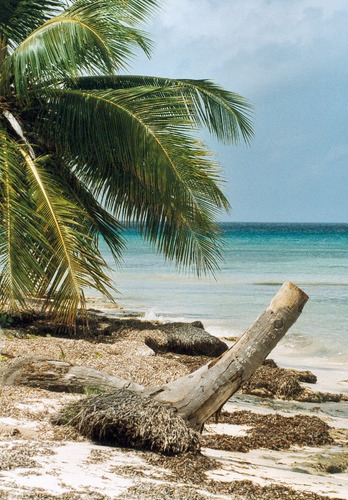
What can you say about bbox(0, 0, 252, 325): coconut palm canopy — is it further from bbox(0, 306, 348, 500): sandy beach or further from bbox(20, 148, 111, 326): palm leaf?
bbox(0, 306, 348, 500): sandy beach

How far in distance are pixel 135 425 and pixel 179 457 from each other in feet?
1.26

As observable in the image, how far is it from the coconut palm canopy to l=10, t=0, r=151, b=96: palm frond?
0.07 feet

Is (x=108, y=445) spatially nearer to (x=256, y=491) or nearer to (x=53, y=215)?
(x=256, y=491)

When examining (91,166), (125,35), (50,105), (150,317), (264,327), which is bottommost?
(150,317)

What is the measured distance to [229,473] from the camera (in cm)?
480

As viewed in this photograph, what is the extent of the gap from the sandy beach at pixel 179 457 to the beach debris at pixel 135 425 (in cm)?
8

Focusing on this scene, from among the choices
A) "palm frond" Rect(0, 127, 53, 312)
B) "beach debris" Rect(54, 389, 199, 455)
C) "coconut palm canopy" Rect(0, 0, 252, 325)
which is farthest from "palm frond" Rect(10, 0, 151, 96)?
Result: "beach debris" Rect(54, 389, 199, 455)

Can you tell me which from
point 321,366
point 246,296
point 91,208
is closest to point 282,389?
point 321,366

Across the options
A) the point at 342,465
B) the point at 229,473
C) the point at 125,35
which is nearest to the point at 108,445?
the point at 229,473

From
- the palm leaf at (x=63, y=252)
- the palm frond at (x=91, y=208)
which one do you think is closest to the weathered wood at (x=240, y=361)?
the palm leaf at (x=63, y=252)

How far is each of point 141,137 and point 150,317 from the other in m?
6.48

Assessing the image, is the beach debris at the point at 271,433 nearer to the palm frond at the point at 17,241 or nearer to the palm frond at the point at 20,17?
the palm frond at the point at 17,241

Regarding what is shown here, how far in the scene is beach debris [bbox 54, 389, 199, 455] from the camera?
5.03 meters

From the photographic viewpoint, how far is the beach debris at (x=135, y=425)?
5.03 meters
